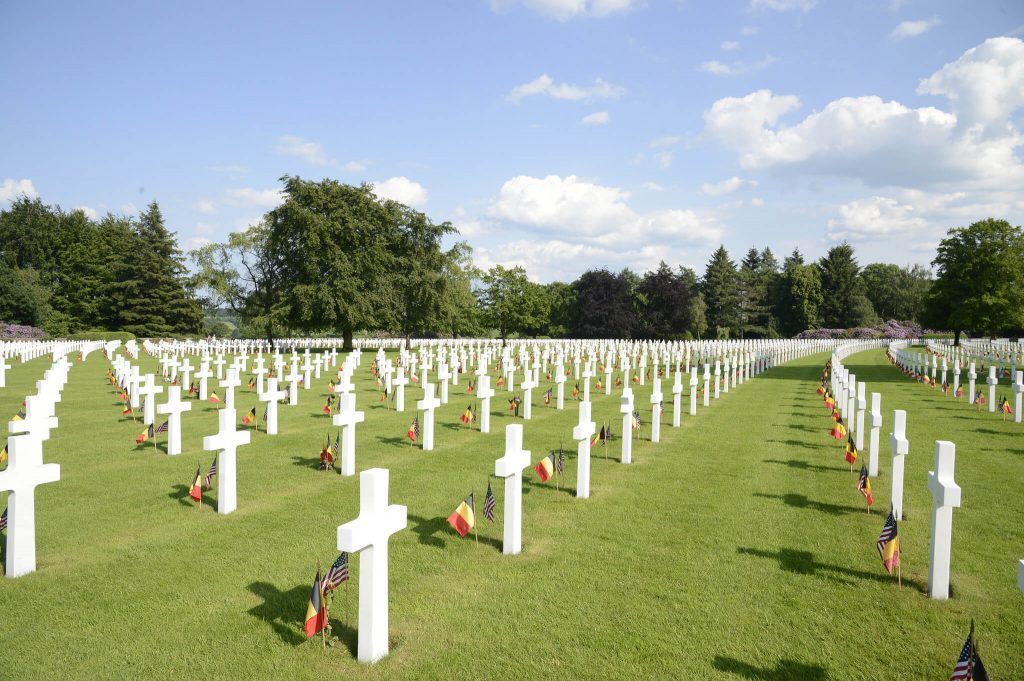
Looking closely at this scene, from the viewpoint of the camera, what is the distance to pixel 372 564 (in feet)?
13.3

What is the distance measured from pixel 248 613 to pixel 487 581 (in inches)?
73.9

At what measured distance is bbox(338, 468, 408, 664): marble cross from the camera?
13.1 feet

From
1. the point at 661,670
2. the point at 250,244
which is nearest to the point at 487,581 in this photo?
the point at 661,670

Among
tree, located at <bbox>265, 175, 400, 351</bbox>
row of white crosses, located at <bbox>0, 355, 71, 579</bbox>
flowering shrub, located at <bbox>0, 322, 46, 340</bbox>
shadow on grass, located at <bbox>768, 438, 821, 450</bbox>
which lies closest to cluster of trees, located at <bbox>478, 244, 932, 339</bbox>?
tree, located at <bbox>265, 175, 400, 351</bbox>

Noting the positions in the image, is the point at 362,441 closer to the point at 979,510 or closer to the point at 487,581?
the point at 487,581

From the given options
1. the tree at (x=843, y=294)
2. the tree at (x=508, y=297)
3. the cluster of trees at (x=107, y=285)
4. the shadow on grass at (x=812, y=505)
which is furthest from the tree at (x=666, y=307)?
the shadow on grass at (x=812, y=505)

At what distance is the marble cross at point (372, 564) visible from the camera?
158 inches

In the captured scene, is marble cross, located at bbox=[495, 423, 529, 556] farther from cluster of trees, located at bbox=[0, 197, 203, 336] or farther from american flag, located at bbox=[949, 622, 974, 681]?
cluster of trees, located at bbox=[0, 197, 203, 336]

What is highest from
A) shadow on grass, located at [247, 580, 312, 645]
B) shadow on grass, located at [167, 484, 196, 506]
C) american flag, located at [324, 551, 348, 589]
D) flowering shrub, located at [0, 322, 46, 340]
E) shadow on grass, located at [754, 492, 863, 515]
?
flowering shrub, located at [0, 322, 46, 340]

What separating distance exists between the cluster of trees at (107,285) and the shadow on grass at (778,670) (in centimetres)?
5998

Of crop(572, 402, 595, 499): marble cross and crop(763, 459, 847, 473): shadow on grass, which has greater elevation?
crop(572, 402, 595, 499): marble cross

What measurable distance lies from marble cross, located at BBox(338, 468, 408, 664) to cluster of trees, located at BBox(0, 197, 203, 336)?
58.6 m

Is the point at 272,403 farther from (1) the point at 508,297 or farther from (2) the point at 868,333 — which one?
(2) the point at 868,333

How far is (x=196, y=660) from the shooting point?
→ 158 inches
